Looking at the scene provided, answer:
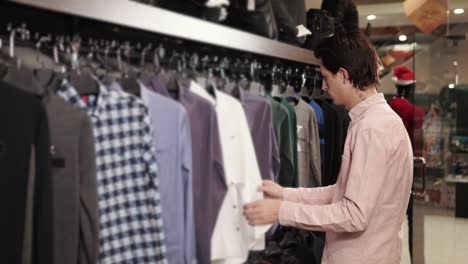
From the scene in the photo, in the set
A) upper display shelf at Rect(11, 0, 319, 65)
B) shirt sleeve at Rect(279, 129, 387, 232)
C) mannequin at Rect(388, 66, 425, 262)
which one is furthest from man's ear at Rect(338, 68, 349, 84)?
mannequin at Rect(388, 66, 425, 262)

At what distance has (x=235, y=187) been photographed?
5.99ft

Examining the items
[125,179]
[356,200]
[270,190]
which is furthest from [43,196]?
[356,200]

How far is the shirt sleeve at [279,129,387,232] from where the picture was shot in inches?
73.9

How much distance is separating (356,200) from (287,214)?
256 mm

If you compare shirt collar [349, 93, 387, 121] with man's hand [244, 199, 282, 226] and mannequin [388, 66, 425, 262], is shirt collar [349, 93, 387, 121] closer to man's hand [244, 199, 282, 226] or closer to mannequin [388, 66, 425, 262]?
man's hand [244, 199, 282, 226]

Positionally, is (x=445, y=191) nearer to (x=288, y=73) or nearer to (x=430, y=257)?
(x=430, y=257)

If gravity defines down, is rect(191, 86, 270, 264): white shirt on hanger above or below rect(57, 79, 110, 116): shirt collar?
below

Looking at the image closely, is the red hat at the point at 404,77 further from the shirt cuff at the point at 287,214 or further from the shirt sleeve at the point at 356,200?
the shirt cuff at the point at 287,214

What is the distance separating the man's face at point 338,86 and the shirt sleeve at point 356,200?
20 cm

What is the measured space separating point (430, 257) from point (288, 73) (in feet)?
6.76

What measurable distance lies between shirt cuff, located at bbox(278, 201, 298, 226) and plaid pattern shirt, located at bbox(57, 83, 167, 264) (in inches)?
21.7

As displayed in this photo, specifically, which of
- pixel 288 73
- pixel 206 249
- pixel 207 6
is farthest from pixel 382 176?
pixel 288 73

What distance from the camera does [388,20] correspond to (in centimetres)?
800

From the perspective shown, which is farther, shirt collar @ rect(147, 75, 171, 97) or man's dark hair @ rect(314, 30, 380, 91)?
man's dark hair @ rect(314, 30, 380, 91)
